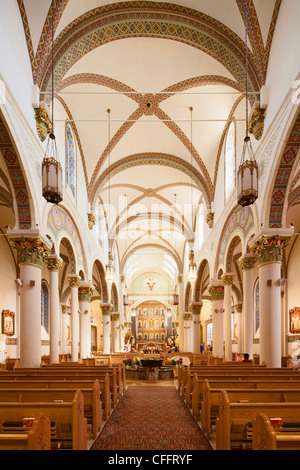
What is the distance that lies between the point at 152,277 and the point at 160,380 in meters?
30.6

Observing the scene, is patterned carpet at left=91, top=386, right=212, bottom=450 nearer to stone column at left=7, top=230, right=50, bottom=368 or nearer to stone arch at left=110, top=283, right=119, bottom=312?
stone column at left=7, top=230, right=50, bottom=368

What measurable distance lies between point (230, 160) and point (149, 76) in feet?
14.3

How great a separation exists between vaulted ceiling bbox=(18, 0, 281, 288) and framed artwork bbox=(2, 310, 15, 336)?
237 inches

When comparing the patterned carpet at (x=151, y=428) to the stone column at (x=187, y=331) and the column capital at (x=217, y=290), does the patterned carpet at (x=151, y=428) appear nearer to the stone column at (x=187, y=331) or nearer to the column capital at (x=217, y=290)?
the column capital at (x=217, y=290)

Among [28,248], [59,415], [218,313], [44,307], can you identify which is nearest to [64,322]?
[44,307]

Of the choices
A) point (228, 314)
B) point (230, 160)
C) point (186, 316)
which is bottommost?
point (186, 316)

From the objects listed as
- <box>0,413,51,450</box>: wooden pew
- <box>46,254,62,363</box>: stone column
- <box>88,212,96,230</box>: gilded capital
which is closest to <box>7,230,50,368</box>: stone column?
<box>46,254,62,363</box>: stone column

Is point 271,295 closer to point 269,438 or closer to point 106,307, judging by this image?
point 269,438

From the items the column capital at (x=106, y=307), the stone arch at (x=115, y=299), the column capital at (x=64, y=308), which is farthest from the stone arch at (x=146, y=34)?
the stone arch at (x=115, y=299)

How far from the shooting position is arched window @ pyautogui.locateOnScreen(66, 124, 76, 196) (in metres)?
15.3

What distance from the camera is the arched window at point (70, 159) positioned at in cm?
1527

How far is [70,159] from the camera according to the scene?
15.7 m

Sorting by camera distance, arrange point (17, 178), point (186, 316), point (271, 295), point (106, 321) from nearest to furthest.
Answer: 1. point (17, 178)
2. point (271, 295)
3. point (106, 321)
4. point (186, 316)

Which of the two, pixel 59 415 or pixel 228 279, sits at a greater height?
pixel 228 279
